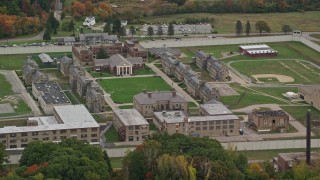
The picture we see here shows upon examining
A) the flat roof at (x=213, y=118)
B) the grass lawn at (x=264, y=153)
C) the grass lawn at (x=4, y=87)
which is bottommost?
the grass lawn at (x=264, y=153)

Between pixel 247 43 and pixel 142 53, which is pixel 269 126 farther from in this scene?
pixel 247 43

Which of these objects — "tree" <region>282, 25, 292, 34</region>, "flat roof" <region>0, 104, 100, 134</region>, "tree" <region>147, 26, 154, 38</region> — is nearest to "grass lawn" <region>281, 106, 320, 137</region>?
"flat roof" <region>0, 104, 100, 134</region>

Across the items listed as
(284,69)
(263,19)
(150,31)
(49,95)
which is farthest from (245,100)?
(263,19)

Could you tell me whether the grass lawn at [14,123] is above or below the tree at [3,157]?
below

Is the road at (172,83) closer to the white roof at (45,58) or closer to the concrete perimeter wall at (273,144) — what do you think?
the white roof at (45,58)

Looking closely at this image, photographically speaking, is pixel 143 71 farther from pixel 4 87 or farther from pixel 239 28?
pixel 239 28

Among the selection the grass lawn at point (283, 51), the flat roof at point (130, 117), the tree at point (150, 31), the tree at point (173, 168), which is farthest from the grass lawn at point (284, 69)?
the tree at point (173, 168)

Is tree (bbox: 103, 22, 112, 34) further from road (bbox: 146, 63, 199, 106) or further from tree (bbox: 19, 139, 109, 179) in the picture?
tree (bbox: 19, 139, 109, 179)
